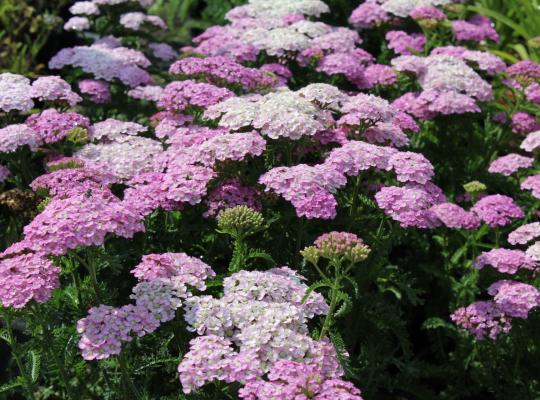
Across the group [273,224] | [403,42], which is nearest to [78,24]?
[403,42]

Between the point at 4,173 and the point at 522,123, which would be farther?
the point at 522,123

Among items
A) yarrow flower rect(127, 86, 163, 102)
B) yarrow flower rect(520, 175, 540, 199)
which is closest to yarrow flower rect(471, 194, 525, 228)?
yarrow flower rect(520, 175, 540, 199)

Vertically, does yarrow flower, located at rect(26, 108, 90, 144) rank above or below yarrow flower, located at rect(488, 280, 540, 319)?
above

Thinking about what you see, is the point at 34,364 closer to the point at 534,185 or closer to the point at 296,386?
the point at 296,386

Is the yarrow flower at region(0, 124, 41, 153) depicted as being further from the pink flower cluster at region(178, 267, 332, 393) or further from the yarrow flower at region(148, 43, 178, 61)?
the yarrow flower at region(148, 43, 178, 61)

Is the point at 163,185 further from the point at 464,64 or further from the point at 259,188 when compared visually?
the point at 464,64

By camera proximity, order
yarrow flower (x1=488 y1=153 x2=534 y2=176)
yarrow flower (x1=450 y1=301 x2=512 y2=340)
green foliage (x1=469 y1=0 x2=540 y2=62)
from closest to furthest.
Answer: yarrow flower (x1=450 y1=301 x2=512 y2=340) < yarrow flower (x1=488 y1=153 x2=534 y2=176) < green foliage (x1=469 y1=0 x2=540 y2=62)

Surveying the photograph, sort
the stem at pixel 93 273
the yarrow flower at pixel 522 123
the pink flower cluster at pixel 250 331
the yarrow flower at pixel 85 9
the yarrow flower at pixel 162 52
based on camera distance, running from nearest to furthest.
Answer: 1. the pink flower cluster at pixel 250 331
2. the stem at pixel 93 273
3. the yarrow flower at pixel 522 123
4. the yarrow flower at pixel 85 9
5. the yarrow flower at pixel 162 52

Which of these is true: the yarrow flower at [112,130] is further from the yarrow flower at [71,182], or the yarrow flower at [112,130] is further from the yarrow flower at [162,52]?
the yarrow flower at [162,52]

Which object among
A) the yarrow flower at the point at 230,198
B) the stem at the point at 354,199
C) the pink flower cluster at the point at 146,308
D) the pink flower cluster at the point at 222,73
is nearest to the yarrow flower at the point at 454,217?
the stem at the point at 354,199

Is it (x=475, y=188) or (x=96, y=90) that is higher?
(x=96, y=90)

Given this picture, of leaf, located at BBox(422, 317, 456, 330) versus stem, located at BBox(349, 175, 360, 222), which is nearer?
stem, located at BBox(349, 175, 360, 222)

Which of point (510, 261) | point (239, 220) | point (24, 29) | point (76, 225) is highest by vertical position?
point (76, 225)

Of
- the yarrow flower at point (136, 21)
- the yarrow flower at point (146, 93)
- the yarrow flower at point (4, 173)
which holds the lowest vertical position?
the yarrow flower at point (4, 173)
